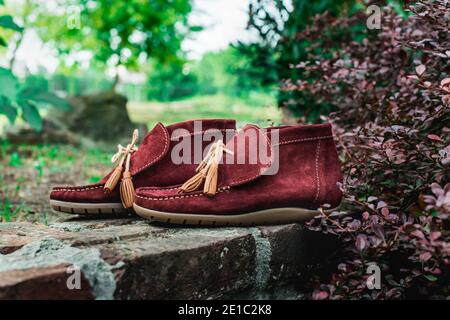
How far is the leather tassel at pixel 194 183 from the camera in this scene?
5.13ft

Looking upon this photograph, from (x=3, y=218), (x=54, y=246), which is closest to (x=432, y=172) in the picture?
(x=54, y=246)

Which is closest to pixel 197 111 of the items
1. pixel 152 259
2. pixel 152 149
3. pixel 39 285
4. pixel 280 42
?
pixel 280 42

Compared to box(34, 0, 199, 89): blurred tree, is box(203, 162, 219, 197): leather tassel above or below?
below

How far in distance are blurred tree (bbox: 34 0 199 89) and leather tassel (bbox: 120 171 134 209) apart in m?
6.25

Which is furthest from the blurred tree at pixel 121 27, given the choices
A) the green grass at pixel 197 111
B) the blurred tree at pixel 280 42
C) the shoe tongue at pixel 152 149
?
the shoe tongue at pixel 152 149

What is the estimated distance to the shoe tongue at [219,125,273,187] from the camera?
1585 mm

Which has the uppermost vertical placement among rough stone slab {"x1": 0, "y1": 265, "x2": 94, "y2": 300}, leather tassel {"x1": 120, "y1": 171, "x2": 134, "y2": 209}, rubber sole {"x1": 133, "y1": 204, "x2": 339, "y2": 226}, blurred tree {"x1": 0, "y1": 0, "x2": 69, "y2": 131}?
blurred tree {"x1": 0, "y1": 0, "x2": 69, "y2": 131}

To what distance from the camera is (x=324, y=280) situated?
175 cm

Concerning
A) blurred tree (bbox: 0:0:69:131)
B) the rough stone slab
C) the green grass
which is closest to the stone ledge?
the rough stone slab

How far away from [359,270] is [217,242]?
434 mm

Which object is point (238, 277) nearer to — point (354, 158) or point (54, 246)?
point (54, 246)

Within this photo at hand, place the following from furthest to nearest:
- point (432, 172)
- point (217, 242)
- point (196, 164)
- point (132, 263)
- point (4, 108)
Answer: point (4, 108), point (196, 164), point (432, 172), point (217, 242), point (132, 263)

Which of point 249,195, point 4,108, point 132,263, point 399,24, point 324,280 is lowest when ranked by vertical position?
point 324,280

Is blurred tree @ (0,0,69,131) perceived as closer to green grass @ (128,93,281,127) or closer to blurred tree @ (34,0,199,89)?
green grass @ (128,93,281,127)
